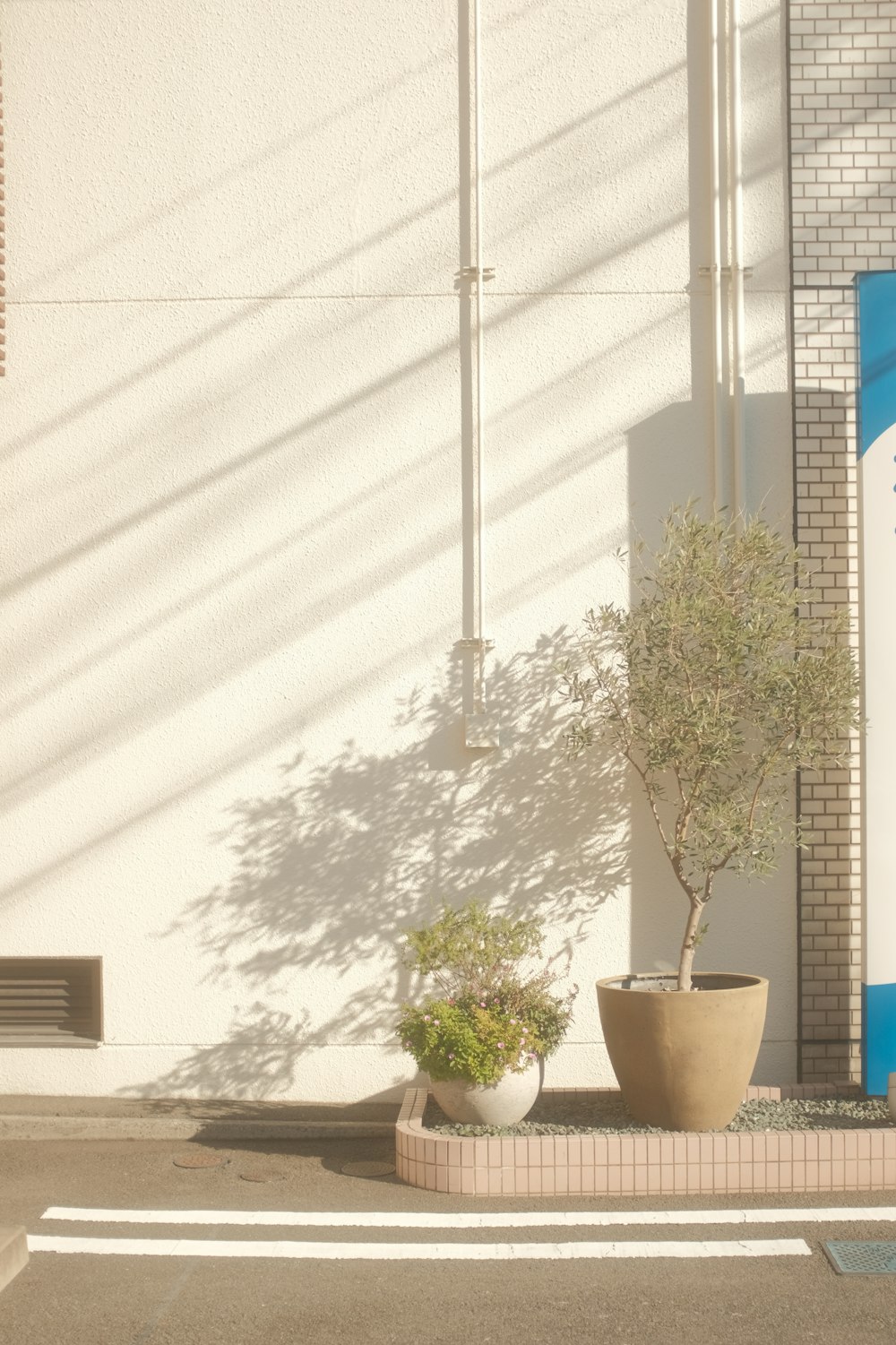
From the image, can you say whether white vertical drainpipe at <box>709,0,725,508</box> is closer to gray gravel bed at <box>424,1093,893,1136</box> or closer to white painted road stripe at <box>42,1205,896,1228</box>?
gray gravel bed at <box>424,1093,893,1136</box>

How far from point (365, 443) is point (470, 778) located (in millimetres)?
1896

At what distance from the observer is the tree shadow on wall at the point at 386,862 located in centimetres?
712

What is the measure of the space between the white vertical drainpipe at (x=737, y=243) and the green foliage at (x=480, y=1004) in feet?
8.57

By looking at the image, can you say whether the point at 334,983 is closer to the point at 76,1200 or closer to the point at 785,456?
the point at 76,1200

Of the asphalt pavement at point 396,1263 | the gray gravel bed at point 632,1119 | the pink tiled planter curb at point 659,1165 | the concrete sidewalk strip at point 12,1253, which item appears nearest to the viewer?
the asphalt pavement at point 396,1263

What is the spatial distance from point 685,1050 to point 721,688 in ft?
5.39

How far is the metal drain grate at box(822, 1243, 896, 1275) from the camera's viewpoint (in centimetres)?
483

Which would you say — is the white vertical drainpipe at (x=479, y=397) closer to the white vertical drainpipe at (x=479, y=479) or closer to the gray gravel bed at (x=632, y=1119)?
the white vertical drainpipe at (x=479, y=479)

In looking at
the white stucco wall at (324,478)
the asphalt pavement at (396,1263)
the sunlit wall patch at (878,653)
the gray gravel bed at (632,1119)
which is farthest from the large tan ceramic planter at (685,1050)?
the white stucco wall at (324,478)

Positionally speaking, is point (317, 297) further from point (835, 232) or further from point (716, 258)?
point (835, 232)

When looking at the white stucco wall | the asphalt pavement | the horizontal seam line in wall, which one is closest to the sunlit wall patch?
the white stucco wall

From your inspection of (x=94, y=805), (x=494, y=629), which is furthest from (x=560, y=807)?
(x=94, y=805)

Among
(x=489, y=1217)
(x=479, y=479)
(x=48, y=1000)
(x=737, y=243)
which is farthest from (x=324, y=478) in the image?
(x=489, y=1217)

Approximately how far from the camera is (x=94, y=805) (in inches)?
287
